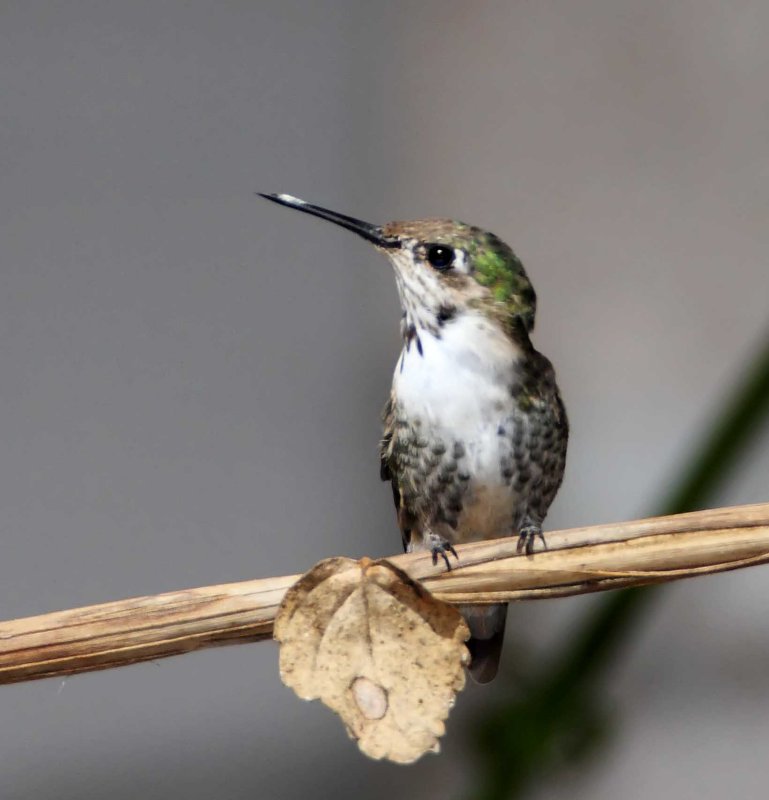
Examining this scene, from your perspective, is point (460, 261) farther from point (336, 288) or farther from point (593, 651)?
point (336, 288)

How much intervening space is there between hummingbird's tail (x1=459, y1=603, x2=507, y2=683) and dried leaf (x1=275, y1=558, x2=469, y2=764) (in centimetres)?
125

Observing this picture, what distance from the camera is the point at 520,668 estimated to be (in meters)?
3.72

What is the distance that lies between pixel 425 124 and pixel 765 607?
2008mm

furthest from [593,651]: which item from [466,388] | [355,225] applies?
[355,225]

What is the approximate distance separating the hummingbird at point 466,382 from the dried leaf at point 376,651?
71 centimetres

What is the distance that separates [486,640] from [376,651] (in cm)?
132

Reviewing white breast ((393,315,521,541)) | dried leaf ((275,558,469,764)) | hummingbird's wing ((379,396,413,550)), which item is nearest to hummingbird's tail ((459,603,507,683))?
hummingbird's wing ((379,396,413,550))

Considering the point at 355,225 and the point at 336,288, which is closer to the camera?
the point at 355,225

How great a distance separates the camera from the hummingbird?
2.42 m

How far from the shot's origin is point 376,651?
5.35 ft

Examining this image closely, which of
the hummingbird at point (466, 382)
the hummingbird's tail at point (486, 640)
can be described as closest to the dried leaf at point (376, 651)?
the hummingbird at point (466, 382)

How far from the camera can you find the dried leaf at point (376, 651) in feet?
5.23

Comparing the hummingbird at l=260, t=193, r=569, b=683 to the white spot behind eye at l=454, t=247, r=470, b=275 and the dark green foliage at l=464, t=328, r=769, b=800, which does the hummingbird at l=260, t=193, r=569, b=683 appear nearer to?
the white spot behind eye at l=454, t=247, r=470, b=275

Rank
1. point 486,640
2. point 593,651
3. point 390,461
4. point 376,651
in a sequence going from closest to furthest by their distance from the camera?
point 376,651 → point 593,651 → point 390,461 → point 486,640
